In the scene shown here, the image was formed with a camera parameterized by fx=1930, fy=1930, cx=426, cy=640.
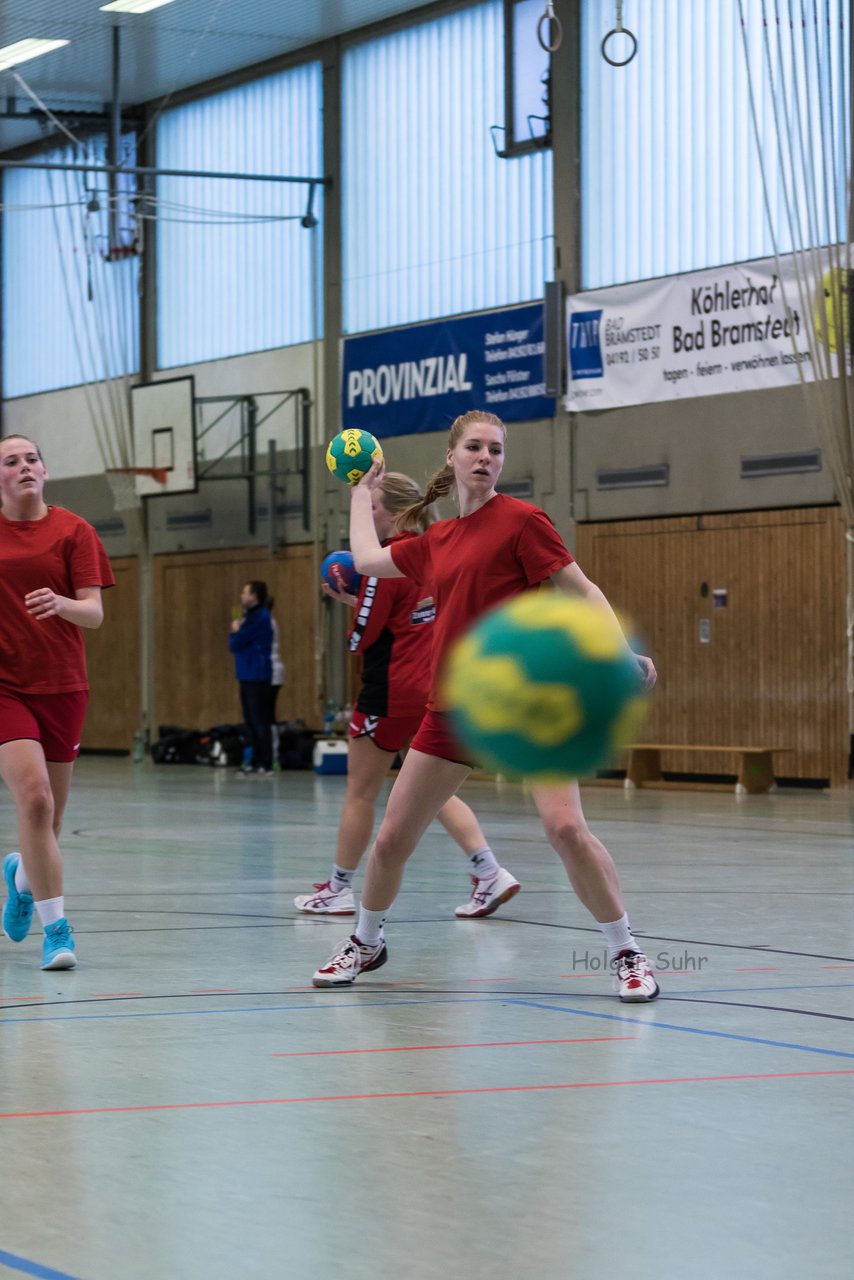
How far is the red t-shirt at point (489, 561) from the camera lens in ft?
19.6

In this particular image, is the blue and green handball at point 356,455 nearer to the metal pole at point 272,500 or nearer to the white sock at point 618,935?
the white sock at point 618,935

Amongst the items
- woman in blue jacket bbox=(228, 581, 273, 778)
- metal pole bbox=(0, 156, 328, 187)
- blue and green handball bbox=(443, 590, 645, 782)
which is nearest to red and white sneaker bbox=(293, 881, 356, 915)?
blue and green handball bbox=(443, 590, 645, 782)

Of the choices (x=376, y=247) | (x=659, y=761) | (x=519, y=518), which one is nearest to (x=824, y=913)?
(x=519, y=518)

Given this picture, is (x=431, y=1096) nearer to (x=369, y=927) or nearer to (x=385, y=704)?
(x=369, y=927)

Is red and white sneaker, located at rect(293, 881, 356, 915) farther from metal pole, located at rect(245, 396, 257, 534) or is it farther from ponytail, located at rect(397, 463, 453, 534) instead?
metal pole, located at rect(245, 396, 257, 534)

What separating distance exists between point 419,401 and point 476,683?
65.8 feet

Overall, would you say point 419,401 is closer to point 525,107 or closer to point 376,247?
point 376,247

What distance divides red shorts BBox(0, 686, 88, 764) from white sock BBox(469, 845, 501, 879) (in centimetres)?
218

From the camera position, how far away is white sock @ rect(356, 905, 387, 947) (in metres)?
6.60

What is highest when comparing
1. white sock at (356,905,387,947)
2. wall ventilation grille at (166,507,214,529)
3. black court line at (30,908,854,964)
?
wall ventilation grille at (166,507,214,529)

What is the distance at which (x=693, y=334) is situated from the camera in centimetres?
2067

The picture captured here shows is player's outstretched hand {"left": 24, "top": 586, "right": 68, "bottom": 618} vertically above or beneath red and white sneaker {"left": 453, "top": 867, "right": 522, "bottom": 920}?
above

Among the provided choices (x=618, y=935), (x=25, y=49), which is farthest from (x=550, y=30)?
(x=618, y=935)

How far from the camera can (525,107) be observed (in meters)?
22.5
